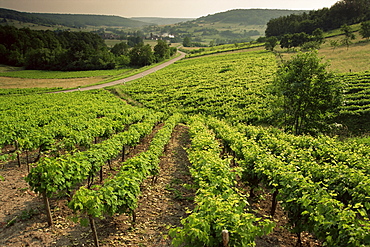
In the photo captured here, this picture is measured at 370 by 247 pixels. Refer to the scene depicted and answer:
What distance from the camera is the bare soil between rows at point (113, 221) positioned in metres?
8.35

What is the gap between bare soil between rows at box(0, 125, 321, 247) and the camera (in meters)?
8.35

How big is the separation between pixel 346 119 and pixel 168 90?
1146 inches

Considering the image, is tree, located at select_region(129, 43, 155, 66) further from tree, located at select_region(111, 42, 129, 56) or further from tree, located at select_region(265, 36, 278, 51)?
tree, located at select_region(265, 36, 278, 51)

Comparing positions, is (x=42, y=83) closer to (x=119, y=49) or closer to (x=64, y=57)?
(x=64, y=57)

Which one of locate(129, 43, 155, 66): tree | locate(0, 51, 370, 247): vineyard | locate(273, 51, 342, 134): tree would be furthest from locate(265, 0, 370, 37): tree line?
locate(0, 51, 370, 247): vineyard

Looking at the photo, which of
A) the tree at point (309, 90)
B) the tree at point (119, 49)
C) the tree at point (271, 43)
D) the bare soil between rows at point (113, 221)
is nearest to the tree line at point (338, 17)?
the tree at point (271, 43)

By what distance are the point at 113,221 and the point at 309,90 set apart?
1787 centimetres

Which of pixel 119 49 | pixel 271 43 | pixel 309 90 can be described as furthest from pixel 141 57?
pixel 309 90

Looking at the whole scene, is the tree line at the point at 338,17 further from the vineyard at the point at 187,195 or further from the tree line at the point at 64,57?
the vineyard at the point at 187,195

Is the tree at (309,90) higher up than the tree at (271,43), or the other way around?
the tree at (271,43)

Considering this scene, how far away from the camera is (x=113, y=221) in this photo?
9508 millimetres

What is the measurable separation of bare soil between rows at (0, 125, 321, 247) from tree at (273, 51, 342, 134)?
448 inches

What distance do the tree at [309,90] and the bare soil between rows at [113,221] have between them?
448 inches

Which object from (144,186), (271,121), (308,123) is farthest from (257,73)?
(144,186)
